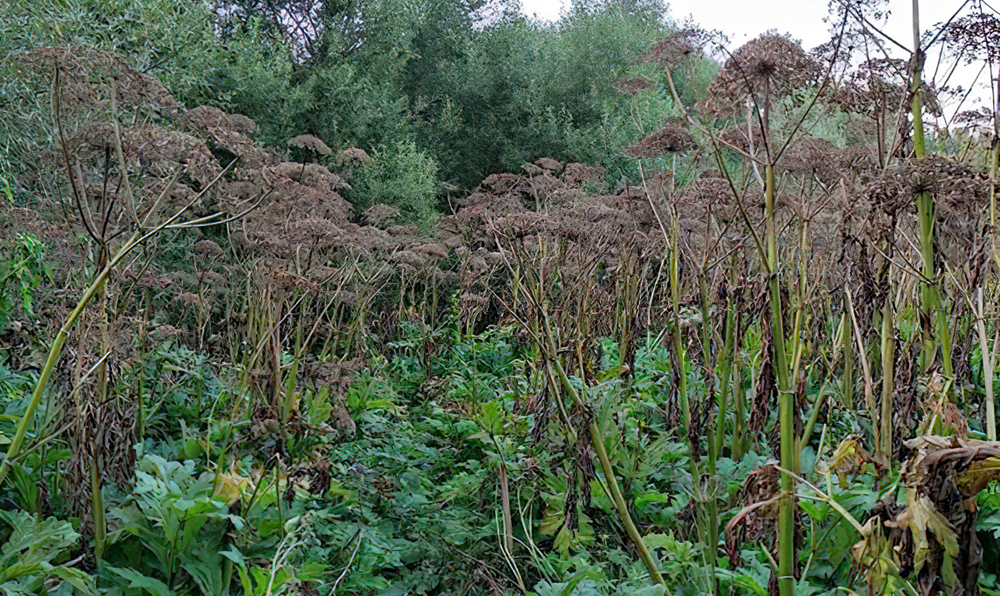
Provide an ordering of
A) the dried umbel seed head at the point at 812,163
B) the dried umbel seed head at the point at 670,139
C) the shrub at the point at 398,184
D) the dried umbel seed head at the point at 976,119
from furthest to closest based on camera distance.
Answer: the shrub at the point at 398,184
the dried umbel seed head at the point at 670,139
the dried umbel seed head at the point at 812,163
the dried umbel seed head at the point at 976,119

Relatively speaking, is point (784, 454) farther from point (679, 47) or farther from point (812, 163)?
point (679, 47)

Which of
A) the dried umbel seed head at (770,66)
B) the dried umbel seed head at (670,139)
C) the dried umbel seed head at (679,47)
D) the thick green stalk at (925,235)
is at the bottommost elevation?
the thick green stalk at (925,235)

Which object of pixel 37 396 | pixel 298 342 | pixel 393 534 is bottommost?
pixel 393 534

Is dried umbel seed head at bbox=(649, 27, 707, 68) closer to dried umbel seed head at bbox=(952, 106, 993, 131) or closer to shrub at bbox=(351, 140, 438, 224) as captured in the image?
dried umbel seed head at bbox=(952, 106, 993, 131)

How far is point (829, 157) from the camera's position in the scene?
3.11 metres

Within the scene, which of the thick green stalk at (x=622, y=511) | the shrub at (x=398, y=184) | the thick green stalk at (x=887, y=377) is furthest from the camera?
the shrub at (x=398, y=184)

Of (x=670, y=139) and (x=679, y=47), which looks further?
(x=670, y=139)

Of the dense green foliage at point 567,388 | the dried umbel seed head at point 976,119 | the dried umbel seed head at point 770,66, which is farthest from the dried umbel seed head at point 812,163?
the dried umbel seed head at point 770,66

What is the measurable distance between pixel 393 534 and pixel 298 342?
4.80 ft

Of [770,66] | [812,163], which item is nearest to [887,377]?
[770,66]

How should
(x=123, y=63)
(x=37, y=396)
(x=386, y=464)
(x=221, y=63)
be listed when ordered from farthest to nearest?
(x=221, y=63) → (x=386, y=464) → (x=123, y=63) → (x=37, y=396)

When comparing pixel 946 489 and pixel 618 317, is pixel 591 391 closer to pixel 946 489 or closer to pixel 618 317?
pixel 946 489

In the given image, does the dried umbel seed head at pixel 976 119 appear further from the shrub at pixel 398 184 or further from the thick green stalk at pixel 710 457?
the shrub at pixel 398 184

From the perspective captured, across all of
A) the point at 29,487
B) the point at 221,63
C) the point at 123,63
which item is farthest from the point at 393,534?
the point at 221,63
